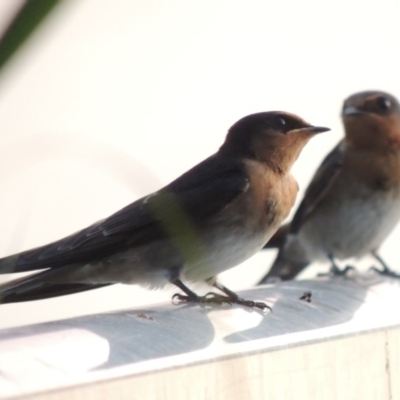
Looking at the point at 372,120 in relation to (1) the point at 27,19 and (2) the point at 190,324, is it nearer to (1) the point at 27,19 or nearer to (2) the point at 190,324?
(2) the point at 190,324

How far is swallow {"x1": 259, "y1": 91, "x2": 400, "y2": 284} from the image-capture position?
365 centimetres

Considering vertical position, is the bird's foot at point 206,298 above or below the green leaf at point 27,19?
below

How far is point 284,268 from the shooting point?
12.3 ft

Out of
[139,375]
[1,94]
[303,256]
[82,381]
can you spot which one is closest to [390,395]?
[139,375]

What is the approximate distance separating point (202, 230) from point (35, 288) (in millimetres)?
566

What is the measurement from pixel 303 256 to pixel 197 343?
2664mm

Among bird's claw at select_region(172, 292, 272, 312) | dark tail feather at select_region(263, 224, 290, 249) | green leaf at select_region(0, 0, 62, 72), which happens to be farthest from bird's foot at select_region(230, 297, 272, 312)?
dark tail feather at select_region(263, 224, 290, 249)

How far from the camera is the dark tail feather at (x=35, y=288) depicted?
1.89m

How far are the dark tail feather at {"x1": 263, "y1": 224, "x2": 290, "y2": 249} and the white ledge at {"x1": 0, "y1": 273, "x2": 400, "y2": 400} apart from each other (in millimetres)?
1788

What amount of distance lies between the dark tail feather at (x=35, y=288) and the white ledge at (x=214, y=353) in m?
0.45

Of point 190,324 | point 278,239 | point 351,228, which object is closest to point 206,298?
point 190,324

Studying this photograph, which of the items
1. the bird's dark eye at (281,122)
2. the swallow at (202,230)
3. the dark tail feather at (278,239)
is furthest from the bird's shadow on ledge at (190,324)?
the dark tail feather at (278,239)

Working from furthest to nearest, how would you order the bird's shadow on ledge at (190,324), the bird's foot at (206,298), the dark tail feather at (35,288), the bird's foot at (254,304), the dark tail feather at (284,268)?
1. the dark tail feather at (284,268)
2. the bird's foot at (206,298)
3. the dark tail feather at (35,288)
4. the bird's foot at (254,304)
5. the bird's shadow on ledge at (190,324)

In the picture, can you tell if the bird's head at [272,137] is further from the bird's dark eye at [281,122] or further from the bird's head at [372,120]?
the bird's head at [372,120]
